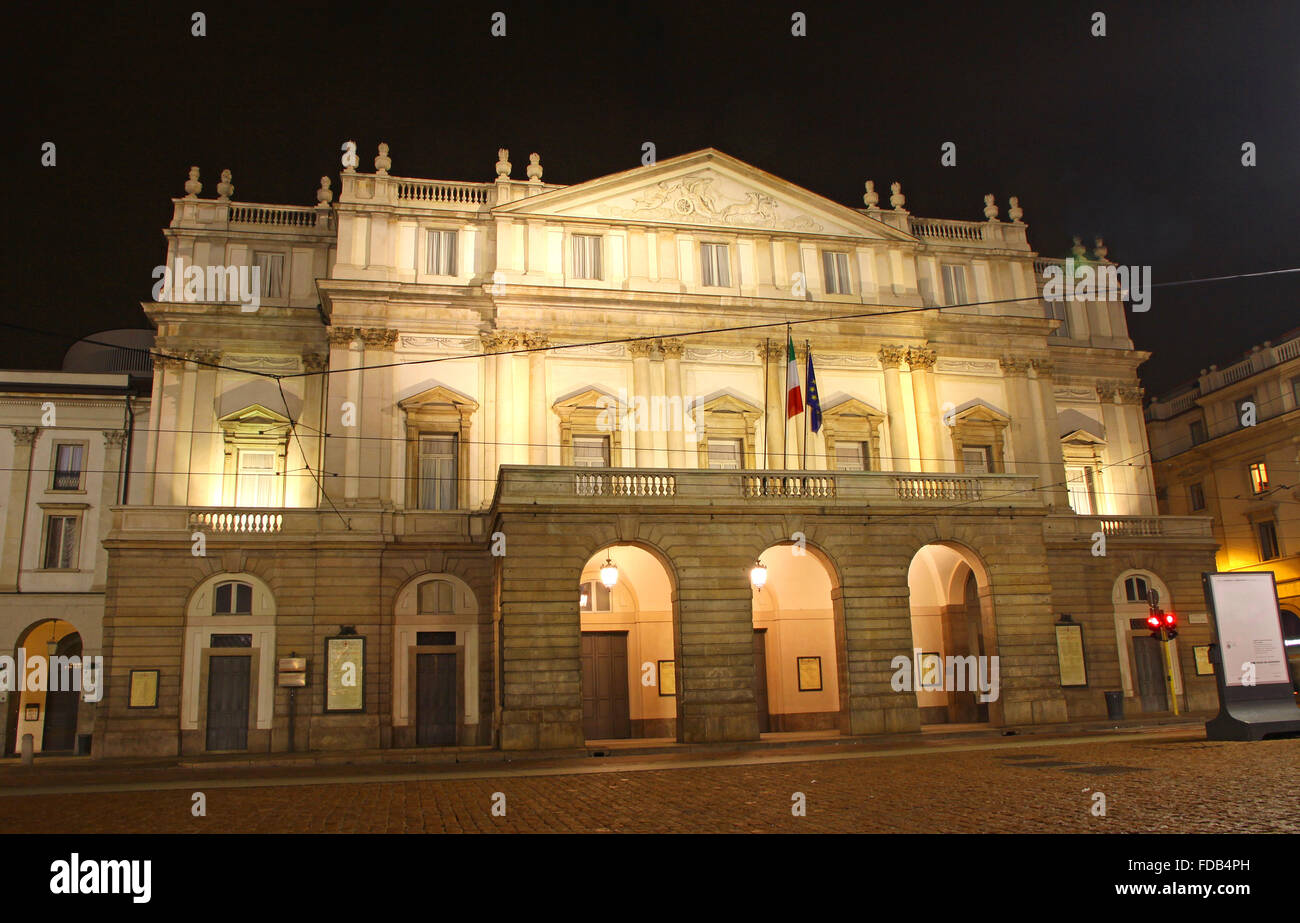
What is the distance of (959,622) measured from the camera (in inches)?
1240

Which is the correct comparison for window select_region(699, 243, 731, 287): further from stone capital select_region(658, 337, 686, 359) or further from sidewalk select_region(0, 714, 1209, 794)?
sidewalk select_region(0, 714, 1209, 794)

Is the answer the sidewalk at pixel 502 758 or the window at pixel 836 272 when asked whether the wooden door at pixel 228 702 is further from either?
the window at pixel 836 272

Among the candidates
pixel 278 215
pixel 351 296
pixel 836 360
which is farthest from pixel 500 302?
pixel 836 360

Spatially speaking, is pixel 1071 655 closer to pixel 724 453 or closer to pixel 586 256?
pixel 724 453

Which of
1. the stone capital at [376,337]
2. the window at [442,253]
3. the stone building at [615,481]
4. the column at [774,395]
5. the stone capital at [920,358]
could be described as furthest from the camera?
the stone capital at [920,358]

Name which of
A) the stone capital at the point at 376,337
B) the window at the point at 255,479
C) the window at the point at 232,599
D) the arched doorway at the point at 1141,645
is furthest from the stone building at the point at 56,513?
the arched doorway at the point at 1141,645

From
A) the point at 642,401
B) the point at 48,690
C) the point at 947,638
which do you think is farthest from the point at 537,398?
the point at 48,690

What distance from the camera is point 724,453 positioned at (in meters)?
33.0

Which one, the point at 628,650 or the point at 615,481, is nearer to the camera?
the point at 615,481

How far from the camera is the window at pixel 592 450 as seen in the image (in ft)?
105

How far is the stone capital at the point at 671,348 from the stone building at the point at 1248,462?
25.4 metres

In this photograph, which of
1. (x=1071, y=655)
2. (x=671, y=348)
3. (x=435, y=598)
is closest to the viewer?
(x=435, y=598)

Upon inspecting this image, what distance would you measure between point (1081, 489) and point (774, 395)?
40.4ft

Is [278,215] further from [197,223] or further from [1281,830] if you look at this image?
[1281,830]
